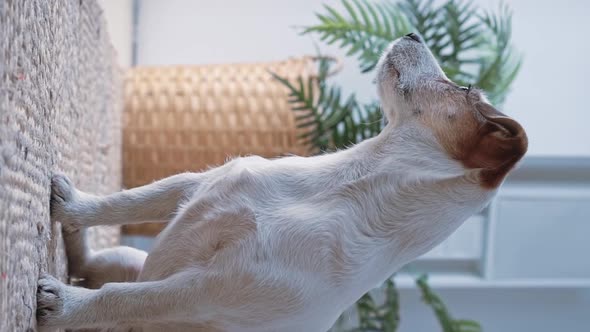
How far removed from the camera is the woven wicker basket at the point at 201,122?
158cm

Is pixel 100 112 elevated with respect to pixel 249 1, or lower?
lower

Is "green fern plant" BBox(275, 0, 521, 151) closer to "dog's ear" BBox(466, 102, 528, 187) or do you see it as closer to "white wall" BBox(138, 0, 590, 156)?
"white wall" BBox(138, 0, 590, 156)

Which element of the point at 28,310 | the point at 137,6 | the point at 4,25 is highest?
the point at 137,6

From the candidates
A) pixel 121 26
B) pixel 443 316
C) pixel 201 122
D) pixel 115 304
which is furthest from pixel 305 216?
pixel 121 26

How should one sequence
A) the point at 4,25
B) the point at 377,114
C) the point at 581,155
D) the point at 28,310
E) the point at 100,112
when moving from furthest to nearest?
the point at 581,155, the point at 377,114, the point at 100,112, the point at 28,310, the point at 4,25

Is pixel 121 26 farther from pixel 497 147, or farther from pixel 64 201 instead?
pixel 497 147

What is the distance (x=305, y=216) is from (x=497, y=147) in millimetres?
239

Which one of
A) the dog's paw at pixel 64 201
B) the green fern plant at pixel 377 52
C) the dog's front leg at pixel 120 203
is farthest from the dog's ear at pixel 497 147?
the green fern plant at pixel 377 52

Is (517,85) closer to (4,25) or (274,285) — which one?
(274,285)

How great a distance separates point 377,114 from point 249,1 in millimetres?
780

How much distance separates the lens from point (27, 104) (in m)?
0.64

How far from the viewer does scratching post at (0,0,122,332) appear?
1.88 feet

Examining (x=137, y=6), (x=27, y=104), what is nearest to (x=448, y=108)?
(x=27, y=104)

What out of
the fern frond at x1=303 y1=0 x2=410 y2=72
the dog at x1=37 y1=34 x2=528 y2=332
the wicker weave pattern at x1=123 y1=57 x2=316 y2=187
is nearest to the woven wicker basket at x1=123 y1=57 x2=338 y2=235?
the wicker weave pattern at x1=123 y1=57 x2=316 y2=187
